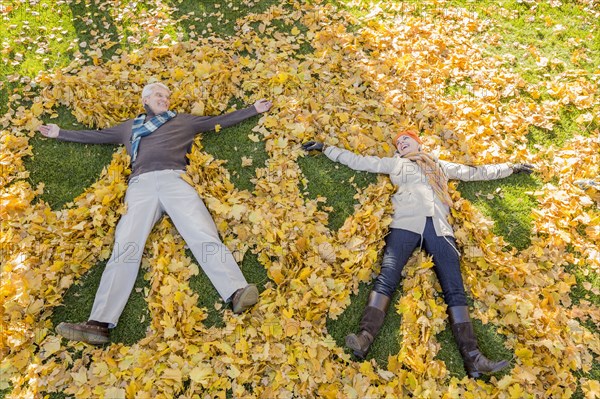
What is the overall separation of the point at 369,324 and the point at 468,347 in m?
1.00

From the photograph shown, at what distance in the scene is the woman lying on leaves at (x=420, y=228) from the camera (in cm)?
403

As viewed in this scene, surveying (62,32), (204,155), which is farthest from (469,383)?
(62,32)

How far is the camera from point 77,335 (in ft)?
12.8

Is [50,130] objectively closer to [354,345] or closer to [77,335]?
[77,335]

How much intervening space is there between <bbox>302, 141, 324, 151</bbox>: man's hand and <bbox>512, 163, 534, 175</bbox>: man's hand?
2591 millimetres

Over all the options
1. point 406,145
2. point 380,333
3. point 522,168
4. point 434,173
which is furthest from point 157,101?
point 522,168

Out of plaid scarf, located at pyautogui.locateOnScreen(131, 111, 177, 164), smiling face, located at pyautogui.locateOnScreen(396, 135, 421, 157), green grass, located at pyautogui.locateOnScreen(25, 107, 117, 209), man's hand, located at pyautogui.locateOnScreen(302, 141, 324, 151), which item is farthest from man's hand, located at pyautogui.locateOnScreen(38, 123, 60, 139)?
smiling face, located at pyautogui.locateOnScreen(396, 135, 421, 157)

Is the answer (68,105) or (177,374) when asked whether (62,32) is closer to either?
(68,105)

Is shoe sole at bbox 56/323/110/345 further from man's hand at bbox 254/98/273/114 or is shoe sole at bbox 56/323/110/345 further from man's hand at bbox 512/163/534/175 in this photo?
man's hand at bbox 512/163/534/175

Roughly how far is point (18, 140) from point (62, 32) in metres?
2.70

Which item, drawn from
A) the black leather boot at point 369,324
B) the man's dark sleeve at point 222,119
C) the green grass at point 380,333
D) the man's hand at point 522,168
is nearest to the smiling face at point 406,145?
the man's hand at point 522,168

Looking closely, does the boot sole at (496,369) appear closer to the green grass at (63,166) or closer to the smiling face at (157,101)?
the smiling face at (157,101)

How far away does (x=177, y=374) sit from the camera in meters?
3.77

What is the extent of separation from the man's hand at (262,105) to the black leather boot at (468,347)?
3502mm
